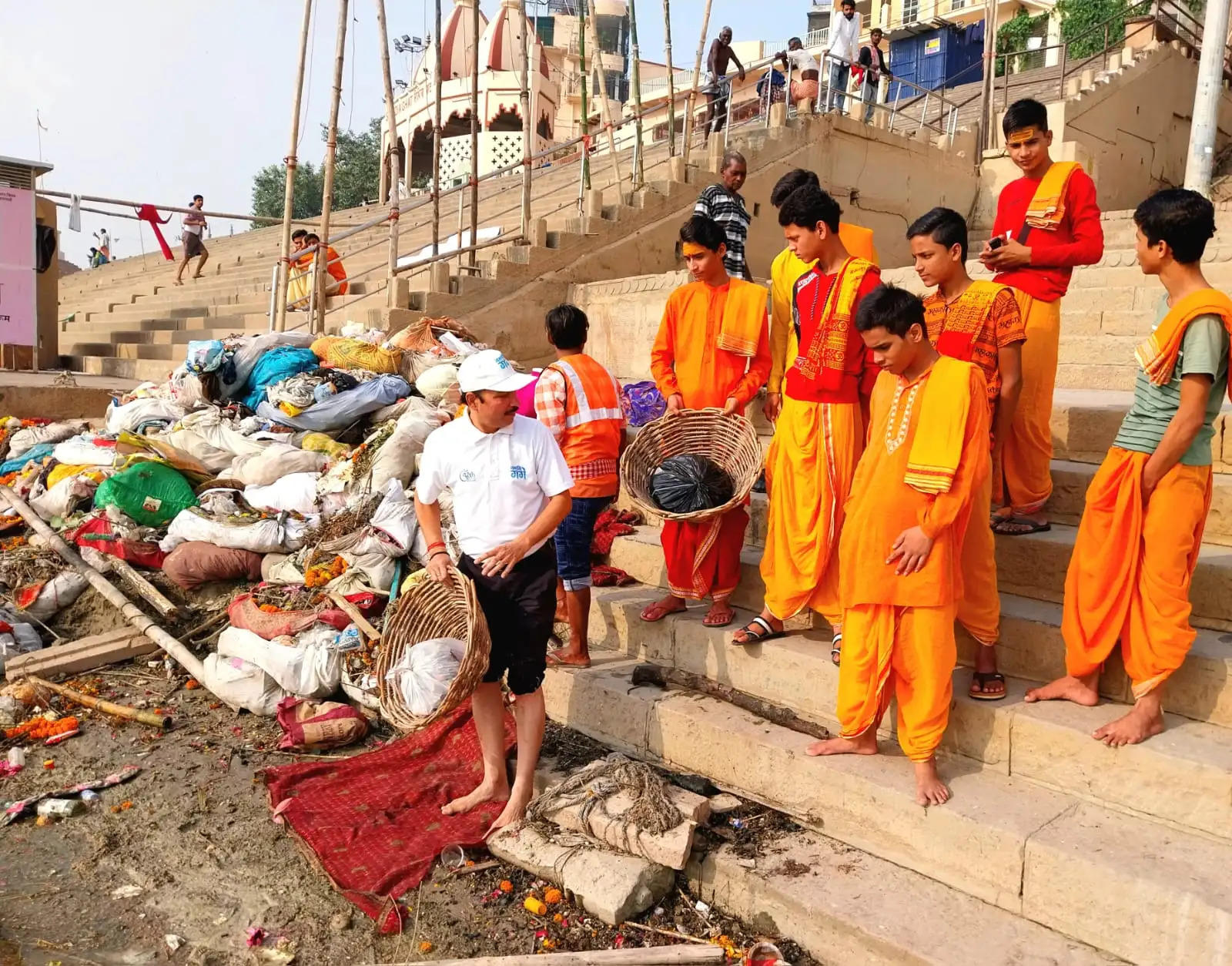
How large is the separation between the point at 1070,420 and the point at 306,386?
203 inches

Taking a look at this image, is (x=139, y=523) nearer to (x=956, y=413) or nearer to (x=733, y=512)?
(x=733, y=512)

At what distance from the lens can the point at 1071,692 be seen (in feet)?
10.8

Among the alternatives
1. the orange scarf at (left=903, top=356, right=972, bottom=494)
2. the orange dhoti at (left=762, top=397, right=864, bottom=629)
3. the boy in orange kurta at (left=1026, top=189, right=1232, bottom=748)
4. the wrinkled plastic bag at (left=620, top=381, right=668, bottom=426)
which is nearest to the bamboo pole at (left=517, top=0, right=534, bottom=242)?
the wrinkled plastic bag at (left=620, top=381, right=668, bottom=426)

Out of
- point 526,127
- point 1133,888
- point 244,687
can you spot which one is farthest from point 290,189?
point 1133,888

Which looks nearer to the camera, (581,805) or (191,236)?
(581,805)

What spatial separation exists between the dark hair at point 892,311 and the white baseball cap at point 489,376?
1154 millimetres

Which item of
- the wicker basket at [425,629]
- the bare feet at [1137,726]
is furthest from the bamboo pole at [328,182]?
the bare feet at [1137,726]

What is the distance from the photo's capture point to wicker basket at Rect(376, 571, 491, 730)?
11.1ft

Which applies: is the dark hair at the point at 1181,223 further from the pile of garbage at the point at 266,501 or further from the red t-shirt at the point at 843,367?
the pile of garbage at the point at 266,501

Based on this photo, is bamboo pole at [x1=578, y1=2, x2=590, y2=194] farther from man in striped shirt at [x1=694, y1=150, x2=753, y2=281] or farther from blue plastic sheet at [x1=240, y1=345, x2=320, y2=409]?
man in striped shirt at [x1=694, y1=150, x2=753, y2=281]

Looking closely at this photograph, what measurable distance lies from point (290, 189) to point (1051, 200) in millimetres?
7570

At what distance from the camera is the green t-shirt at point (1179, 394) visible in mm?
2857

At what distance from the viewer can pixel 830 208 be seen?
12.3 feet

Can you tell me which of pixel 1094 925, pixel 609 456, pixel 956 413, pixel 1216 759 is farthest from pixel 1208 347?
pixel 609 456
